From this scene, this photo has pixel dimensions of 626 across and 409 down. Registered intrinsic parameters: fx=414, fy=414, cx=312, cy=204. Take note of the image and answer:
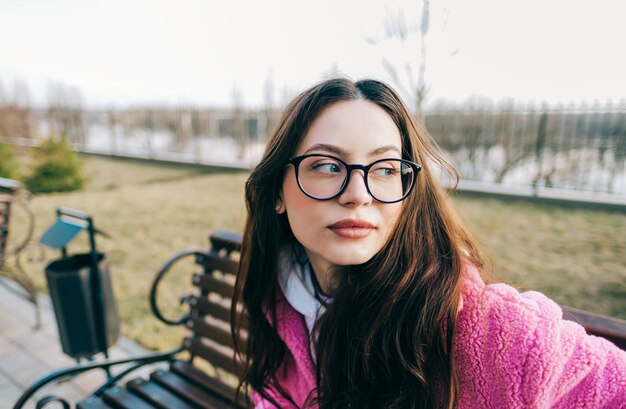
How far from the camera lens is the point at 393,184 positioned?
1.06m

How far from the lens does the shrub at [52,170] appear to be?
26.3 ft

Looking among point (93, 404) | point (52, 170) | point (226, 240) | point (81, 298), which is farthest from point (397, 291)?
point (52, 170)

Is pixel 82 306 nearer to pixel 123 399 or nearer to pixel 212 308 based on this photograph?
pixel 123 399

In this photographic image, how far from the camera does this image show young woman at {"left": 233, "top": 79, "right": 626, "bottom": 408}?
898 millimetres

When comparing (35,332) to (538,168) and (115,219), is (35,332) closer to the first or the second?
(115,219)

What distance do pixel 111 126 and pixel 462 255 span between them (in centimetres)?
1585

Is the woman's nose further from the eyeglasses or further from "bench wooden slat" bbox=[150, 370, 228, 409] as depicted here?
"bench wooden slat" bbox=[150, 370, 228, 409]

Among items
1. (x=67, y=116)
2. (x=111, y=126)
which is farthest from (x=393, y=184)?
(x=67, y=116)

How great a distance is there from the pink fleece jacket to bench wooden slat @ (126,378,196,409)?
1.28 meters

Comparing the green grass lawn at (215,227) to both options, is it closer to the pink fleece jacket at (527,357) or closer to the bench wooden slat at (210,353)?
the pink fleece jacket at (527,357)

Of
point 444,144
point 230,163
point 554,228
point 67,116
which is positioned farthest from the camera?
point 67,116

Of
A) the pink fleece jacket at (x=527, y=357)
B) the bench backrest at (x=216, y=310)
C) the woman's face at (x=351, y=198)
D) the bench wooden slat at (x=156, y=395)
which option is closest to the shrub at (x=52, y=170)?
the bench backrest at (x=216, y=310)

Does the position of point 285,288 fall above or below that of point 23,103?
below

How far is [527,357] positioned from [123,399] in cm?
169
